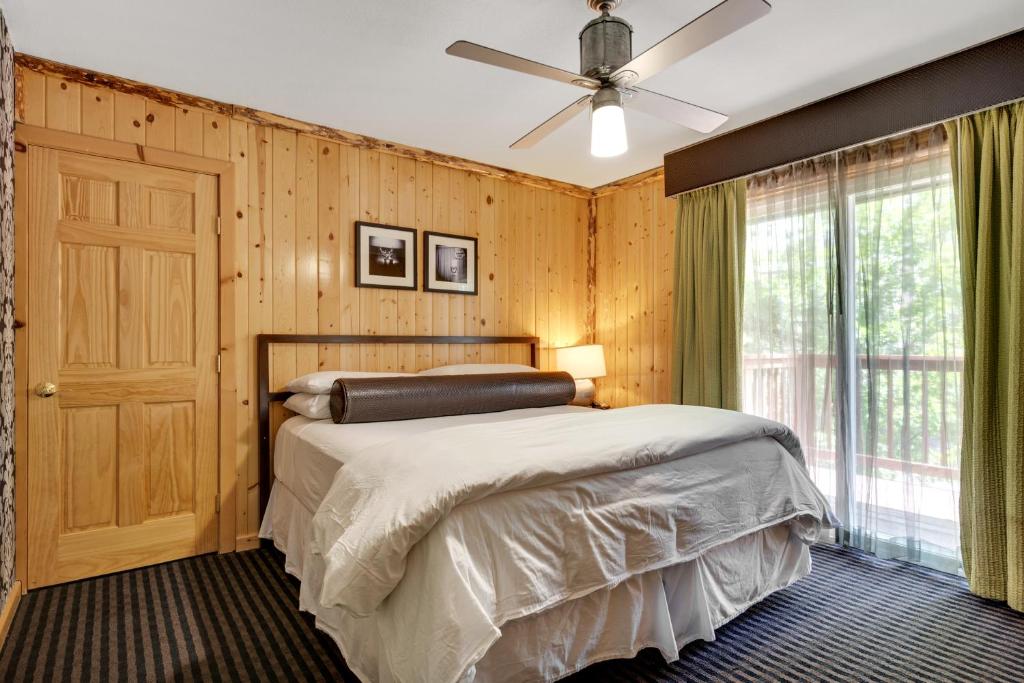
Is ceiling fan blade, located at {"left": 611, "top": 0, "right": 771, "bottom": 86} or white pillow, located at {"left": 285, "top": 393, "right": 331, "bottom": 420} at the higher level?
ceiling fan blade, located at {"left": 611, "top": 0, "right": 771, "bottom": 86}

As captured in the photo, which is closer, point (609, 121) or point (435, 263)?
point (609, 121)

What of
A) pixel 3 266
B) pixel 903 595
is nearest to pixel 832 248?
pixel 903 595

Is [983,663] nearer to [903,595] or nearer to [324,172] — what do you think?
[903,595]

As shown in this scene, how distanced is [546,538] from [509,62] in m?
1.54

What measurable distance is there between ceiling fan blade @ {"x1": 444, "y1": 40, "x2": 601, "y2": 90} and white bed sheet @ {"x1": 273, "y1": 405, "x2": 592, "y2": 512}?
4.80 feet

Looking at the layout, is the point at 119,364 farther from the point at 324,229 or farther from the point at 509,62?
the point at 509,62

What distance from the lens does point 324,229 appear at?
328 centimetres

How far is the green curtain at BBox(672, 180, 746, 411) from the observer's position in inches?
133

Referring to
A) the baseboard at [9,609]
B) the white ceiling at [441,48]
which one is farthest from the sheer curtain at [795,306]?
the baseboard at [9,609]

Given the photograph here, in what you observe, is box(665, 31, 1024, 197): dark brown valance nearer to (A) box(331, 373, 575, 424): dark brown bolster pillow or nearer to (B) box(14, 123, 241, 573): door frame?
(A) box(331, 373, 575, 424): dark brown bolster pillow

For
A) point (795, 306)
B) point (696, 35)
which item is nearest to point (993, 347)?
point (795, 306)

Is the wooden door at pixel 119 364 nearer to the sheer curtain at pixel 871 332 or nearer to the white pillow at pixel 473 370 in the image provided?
the white pillow at pixel 473 370

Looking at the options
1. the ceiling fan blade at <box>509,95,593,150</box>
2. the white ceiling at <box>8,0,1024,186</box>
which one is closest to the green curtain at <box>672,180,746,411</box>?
the white ceiling at <box>8,0,1024,186</box>

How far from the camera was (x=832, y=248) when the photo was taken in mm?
2988
